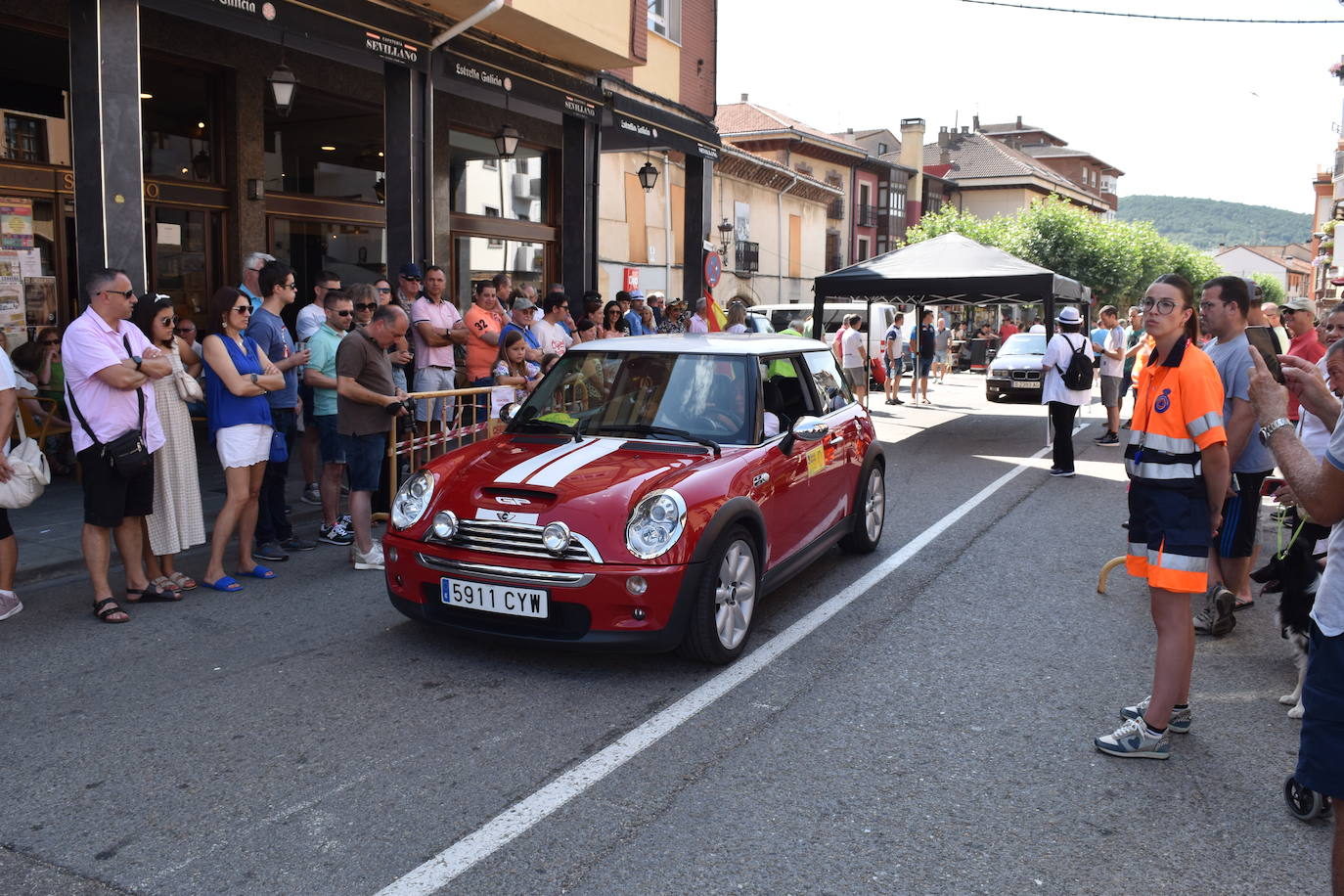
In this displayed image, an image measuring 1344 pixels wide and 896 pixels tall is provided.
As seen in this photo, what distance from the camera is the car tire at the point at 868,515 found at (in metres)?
7.05

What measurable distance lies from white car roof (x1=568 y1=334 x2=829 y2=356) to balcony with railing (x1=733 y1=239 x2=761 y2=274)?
91.3 feet

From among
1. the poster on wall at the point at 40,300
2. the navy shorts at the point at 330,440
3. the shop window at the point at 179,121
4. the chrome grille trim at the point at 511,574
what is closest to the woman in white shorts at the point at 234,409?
the navy shorts at the point at 330,440

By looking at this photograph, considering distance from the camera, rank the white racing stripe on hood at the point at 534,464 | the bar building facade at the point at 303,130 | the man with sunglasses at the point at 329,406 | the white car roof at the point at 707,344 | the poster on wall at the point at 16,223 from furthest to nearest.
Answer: the poster on wall at the point at 16,223, the bar building facade at the point at 303,130, the man with sunglasses at the point at 329,406, the white car roof at the point at 707,344, the white racing stripe on hood at the point at 534,464

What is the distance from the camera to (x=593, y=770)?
12.6 ft

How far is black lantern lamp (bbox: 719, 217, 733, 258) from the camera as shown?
31828mm

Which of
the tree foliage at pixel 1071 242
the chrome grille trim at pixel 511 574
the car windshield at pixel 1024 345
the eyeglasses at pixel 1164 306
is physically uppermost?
the tree foliage at pixel 1071 242

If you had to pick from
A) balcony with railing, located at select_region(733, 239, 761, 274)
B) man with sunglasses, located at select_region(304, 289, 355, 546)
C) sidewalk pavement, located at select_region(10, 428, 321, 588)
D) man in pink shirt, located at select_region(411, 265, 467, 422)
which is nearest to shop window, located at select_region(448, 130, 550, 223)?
man in pink shirt, located at select_region(411, 265, 467, 422)

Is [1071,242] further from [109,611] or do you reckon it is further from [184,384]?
[109,611]

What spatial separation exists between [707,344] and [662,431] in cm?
79

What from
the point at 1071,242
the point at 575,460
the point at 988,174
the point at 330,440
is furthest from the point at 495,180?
the point at 988,174

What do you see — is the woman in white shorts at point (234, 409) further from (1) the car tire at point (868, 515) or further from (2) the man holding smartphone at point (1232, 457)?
(2) the man holding smartphone at point (1232, 457)

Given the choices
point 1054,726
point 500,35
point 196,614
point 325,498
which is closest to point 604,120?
point 500,35

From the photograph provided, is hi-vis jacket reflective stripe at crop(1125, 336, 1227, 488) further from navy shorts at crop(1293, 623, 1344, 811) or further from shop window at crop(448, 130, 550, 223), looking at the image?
shop window at crop(448, 130, 550, 223)

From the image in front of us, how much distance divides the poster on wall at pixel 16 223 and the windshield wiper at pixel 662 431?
25.4 ft
